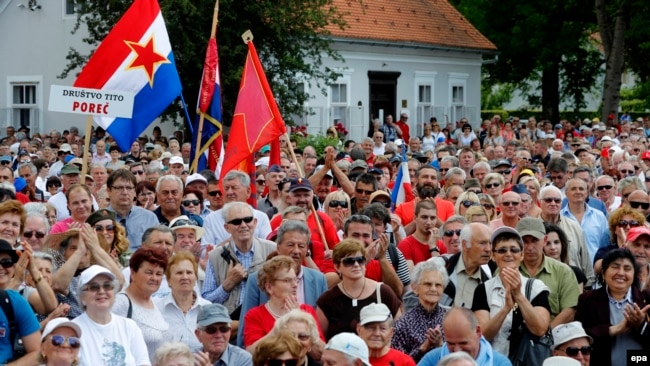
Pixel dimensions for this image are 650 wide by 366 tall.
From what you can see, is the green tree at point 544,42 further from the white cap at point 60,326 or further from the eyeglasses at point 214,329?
the white cap at point 60,326

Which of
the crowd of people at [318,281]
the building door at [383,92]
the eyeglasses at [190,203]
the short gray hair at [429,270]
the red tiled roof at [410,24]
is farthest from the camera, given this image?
the building door at [383,92]

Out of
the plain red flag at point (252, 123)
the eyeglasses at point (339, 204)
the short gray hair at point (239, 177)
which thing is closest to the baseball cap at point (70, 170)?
the plain red flag at point (252, 123)

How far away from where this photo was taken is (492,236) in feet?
31.2

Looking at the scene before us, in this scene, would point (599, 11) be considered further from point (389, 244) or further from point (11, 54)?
point (389, 244)

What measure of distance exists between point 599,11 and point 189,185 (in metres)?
30.1

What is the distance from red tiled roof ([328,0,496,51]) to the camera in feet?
127

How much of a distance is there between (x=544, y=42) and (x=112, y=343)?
38864 millimetres

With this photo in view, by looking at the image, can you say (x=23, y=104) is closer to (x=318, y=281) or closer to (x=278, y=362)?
(x=318, y=281)

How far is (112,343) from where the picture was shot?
25.5 ft

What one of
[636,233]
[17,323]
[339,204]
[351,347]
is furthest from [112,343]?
[636,233]

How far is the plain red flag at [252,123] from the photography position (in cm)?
1389

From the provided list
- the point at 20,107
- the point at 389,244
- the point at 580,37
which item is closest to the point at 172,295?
the point at 389,244

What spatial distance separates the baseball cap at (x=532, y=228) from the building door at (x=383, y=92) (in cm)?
2915

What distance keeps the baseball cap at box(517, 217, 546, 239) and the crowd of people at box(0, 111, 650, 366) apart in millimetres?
12
